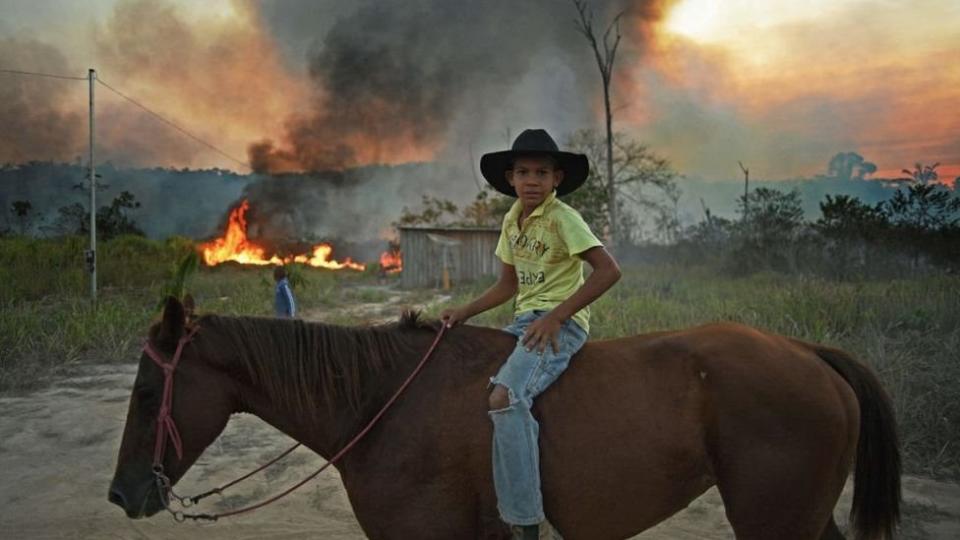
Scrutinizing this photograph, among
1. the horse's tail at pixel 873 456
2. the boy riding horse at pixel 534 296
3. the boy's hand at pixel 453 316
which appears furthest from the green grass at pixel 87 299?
the horse's tail at pixel 873 456

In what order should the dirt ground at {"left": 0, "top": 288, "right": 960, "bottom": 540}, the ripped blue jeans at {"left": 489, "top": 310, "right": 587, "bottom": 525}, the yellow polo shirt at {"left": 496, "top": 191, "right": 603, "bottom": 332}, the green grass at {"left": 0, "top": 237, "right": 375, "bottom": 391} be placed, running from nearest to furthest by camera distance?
the ripped blue jeans at {"left": 489, "top": 310, "right": 587, "bottom": 525}, the yellow polo shirt at {"left": 496, "top": 191, "right": 603, "bottom": 332}, the dirt ground at {"left": 0, "top": 288, "right": 960, "bottom": 540}, the green grass at {"left": 0, "top": 237, "right": 375, "bottom": 391}

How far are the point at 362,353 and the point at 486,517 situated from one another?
0.92 metres

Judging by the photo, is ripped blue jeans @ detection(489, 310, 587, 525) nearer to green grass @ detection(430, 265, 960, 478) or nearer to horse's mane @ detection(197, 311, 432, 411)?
horse's mane @ detection(197, 311, 432, 411)

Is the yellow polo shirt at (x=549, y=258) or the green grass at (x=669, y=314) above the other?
the yellow polo shirt at (x=549, y=258)

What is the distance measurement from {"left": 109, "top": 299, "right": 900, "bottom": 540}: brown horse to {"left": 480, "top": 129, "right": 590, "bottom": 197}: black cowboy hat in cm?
93

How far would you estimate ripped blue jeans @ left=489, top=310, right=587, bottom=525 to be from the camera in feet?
7.71

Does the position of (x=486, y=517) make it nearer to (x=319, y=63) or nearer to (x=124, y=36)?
(x=124, y=36)

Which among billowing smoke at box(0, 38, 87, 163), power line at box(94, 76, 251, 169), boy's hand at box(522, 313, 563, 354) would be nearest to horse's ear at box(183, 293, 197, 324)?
boy's hand at box(522, 313, 563, 354)

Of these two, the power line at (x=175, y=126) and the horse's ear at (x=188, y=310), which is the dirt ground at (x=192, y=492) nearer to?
the horse's ear at (x=188, y=310)

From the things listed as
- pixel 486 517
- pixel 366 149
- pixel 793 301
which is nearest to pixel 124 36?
pixel 366 149

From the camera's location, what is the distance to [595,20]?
35.7m

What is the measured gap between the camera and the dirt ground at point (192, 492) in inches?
174

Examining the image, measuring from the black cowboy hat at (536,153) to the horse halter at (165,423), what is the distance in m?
1.75

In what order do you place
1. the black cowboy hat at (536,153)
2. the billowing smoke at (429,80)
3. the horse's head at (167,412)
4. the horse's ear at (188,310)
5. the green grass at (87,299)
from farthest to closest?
the billowing smoke at (429,80), the green grass at (87,299), the black cowboy hat at (536,153), the horse's ear at (188,310), the horse's head at (167,412)
